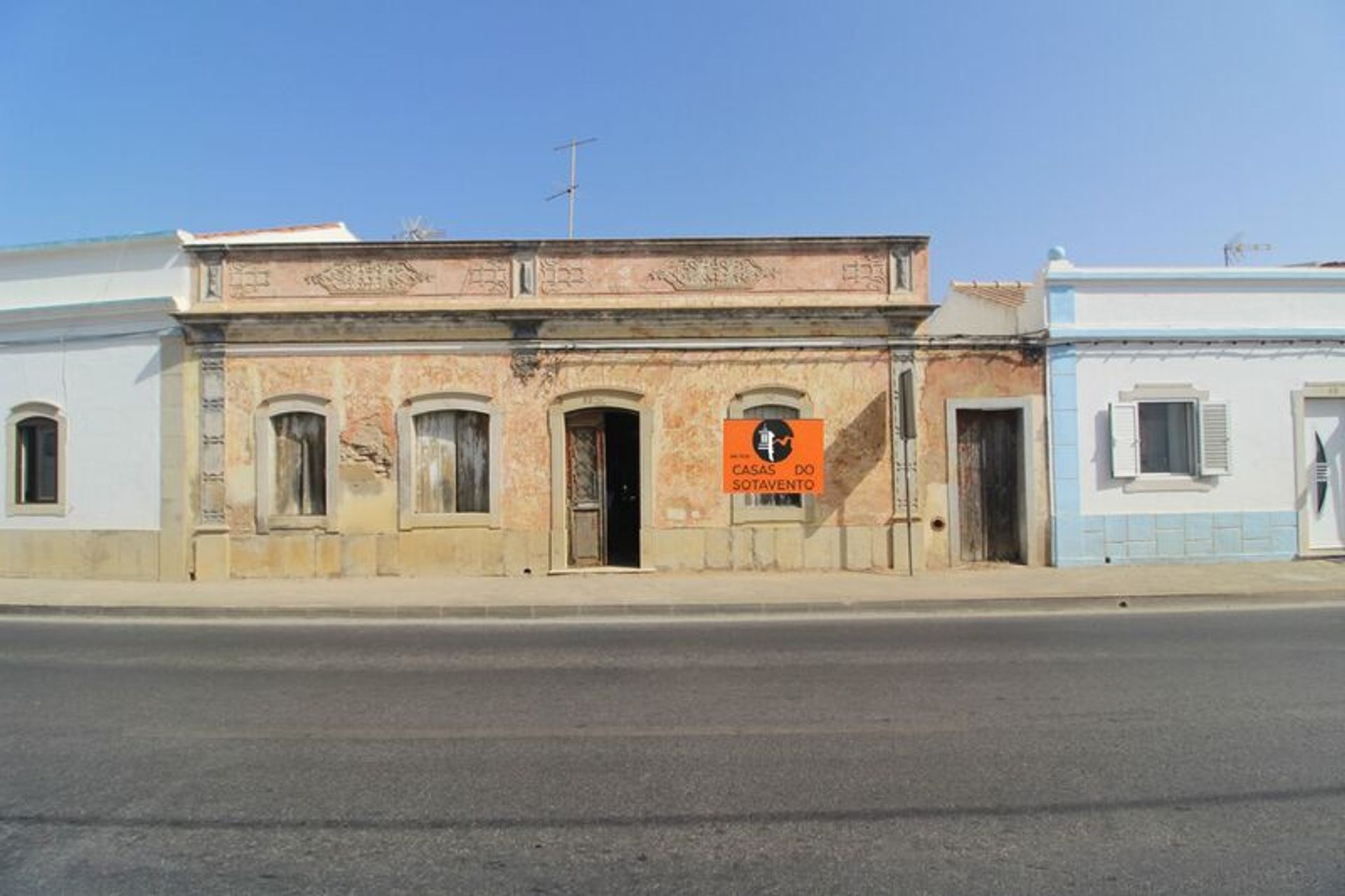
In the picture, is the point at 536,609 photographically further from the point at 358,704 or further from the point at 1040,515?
the point at 1040,515

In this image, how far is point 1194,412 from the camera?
13.4m

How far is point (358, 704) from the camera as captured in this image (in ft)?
20.6

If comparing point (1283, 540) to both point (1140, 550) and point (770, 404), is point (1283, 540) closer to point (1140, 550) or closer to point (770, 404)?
point (1140, 550)

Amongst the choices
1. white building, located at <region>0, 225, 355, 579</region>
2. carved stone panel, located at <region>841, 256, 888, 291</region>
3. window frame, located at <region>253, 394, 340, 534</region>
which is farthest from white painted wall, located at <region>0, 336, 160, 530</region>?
carved stone panel, located at <region>841, 256, 888, 291</region>

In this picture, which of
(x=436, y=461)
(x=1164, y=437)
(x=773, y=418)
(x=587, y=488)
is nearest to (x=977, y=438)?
(x=1164, y=437)

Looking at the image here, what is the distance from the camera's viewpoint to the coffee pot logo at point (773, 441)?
518 inches

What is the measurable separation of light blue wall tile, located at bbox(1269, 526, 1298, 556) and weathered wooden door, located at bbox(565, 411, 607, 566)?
10.3 meters

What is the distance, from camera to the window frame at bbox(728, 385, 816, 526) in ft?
43.3

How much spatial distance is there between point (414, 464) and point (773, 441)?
547cm

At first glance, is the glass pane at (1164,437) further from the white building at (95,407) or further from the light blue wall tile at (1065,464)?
the white building at (95,407)

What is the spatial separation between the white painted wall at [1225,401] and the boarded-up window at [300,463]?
38.5 feet

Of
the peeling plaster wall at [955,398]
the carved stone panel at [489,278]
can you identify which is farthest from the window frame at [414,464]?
the peeling plaster wall at [955,398]

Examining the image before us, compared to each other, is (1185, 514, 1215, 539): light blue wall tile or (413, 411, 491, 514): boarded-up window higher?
(413, 411, 491, 514): boarded-up window

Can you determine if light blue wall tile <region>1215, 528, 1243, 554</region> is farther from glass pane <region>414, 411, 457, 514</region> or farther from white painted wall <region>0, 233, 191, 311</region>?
white painted wall <region>0, 233, 191, 311</region>
